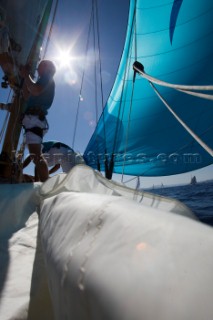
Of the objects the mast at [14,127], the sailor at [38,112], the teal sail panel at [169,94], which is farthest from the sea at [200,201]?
the mast at [14,127]

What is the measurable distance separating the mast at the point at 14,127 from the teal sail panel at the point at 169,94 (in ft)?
6.93

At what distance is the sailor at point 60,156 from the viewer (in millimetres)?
3541

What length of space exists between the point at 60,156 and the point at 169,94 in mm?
3393

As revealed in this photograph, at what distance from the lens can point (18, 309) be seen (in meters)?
0.68

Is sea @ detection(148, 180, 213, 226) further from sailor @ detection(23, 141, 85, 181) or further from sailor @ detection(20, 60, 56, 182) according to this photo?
sailor @ detection(20, 60, 56, 182)

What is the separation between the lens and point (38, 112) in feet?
8.53

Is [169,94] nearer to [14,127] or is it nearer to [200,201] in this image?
[14,127]

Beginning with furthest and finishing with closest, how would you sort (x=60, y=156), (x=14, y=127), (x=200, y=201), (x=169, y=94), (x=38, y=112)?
(x=200, y=201)
(x=169, y=94)
(x=60, y=156)
(x=14, y=127)
(x=38, y=112)

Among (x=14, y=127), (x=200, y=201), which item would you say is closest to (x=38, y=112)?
(x=14, y=127)

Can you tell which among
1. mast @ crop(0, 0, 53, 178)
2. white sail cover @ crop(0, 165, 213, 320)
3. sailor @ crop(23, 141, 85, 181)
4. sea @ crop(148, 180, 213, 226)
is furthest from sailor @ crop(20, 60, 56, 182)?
sea @ crop(148, 180, 213, 226)

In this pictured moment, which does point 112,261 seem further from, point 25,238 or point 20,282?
point 25,238

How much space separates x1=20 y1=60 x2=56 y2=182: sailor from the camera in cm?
231

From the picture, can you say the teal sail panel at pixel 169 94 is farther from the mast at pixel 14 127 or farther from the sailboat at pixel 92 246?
the sailboat at pixel 92 246

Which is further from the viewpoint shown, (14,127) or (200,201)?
(200,201)
